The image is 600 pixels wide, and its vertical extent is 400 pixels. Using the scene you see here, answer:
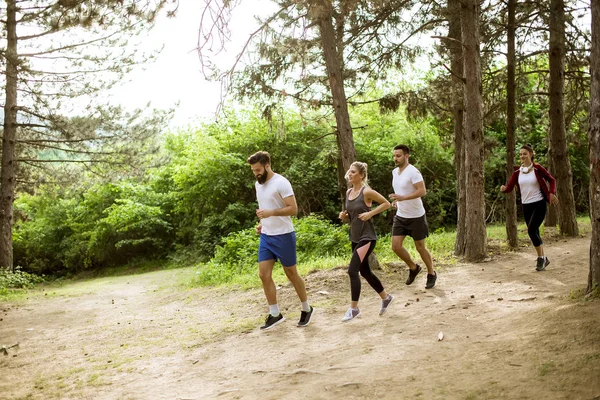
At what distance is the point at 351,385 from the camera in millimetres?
4605

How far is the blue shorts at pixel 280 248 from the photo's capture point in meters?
6.92

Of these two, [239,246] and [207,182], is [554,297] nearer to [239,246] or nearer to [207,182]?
[239,246]

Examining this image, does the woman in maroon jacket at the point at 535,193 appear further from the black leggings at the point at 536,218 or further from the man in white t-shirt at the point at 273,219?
the man in white t-shirt at the point at 273,219

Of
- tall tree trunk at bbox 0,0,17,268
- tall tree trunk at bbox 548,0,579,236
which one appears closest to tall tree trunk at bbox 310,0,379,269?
tall tree trunk at bbox 548,0,579,236

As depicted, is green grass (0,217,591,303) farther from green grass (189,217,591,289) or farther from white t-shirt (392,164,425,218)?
white t-shirt (392,164,425,218)

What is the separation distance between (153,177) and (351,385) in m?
23.1

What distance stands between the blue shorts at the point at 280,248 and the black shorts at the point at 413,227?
86.1 inches

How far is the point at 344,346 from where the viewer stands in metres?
5.98

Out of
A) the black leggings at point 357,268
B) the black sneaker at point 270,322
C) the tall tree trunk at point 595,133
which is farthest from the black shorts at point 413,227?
the tall tree trunk at point 595,133

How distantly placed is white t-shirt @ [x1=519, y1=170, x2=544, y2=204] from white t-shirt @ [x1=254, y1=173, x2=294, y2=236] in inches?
175

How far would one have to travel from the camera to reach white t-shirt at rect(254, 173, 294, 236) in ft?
22.6

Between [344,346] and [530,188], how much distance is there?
16.5 ft

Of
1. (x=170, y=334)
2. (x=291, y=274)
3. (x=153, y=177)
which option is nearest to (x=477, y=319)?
(x=291, y=274)

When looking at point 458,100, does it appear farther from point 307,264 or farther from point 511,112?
point 307,264
